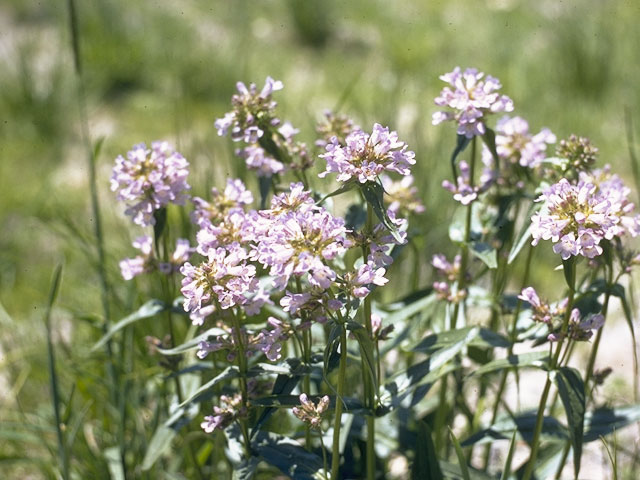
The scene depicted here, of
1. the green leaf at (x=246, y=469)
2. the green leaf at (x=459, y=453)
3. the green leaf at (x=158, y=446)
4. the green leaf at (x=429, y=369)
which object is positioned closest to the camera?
the green leaf at (x=459, y=453)

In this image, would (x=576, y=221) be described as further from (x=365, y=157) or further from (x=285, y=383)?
(x=285, y=383)

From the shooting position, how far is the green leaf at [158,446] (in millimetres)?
1891

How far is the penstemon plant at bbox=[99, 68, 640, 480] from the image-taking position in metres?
1.51

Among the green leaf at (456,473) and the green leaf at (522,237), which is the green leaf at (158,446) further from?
the green leaf at (522,237)

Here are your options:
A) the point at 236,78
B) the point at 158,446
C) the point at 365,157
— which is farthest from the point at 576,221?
the point at 236,78

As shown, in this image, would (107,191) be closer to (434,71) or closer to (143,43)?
(143,43)

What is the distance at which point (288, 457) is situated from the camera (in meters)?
1.73

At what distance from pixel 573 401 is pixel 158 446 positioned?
90 cm

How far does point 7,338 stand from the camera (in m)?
3.19

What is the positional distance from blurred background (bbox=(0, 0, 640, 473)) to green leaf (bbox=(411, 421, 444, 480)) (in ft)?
4.41

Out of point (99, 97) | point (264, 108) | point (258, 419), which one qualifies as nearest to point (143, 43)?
point (99, 97)

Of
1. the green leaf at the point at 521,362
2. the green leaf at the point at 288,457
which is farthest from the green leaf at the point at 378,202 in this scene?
the green leaf at the point at 288,457

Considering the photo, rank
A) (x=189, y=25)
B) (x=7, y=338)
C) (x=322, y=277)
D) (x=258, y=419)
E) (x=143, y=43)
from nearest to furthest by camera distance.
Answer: (x=322, y=277)
(x=258, y=419)
(x=7, y=338)
(x=143, y=43)
(x=189, y=25)

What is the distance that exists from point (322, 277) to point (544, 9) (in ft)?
17.4
